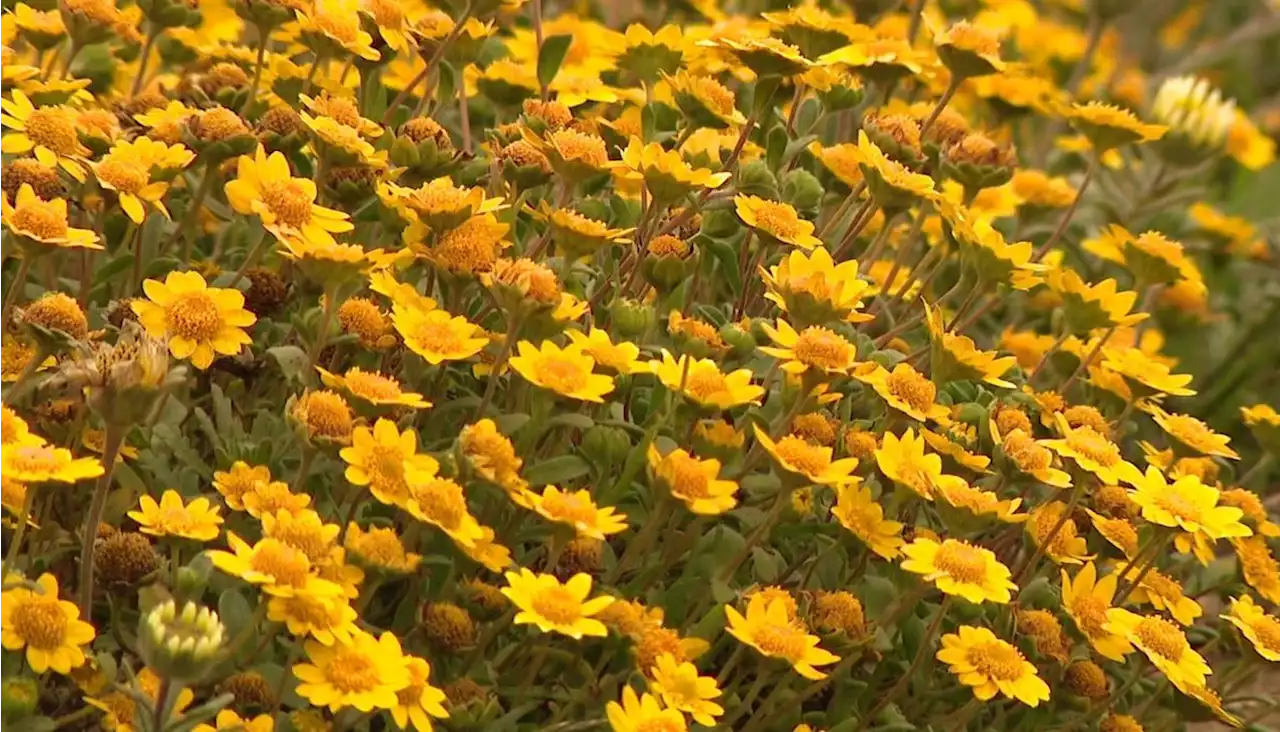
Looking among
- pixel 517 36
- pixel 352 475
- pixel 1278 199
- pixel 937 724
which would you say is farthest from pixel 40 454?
pixel 1278 199

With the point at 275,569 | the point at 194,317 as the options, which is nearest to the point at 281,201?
the point at 194,317

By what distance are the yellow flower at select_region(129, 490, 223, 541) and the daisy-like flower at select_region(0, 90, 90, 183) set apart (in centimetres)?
34

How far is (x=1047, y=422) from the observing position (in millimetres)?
1474

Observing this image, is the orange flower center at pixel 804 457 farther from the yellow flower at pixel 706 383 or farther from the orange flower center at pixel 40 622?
the orange flower center at pixel 40 622

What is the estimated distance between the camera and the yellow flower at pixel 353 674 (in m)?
1.01

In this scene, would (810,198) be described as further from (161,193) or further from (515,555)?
(161,193)

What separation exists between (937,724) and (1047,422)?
320 mm

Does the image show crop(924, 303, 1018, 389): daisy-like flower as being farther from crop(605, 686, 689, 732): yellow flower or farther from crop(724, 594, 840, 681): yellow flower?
crop(605, 686, 689, 732): yellow flower

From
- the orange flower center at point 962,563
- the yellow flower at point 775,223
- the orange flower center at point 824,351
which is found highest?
the yellow flower at point 775,223

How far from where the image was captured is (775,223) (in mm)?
1378

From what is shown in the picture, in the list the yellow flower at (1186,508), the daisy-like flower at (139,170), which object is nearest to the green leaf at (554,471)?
the daisy-like flower at (139,170)

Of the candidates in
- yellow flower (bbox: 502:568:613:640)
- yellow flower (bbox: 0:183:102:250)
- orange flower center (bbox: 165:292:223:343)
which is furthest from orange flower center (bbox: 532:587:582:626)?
yellow flower (bbox: 0:183:102:250)

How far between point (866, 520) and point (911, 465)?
60 millimetres

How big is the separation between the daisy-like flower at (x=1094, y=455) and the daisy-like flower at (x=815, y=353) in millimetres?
225
